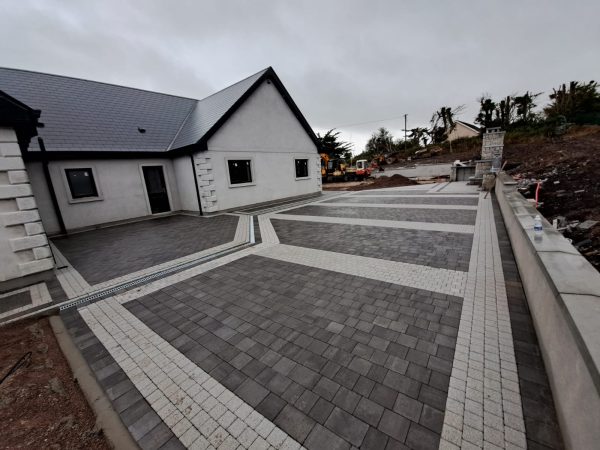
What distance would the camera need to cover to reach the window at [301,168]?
51.5 ft

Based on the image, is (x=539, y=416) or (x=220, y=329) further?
(x=220, y=329)

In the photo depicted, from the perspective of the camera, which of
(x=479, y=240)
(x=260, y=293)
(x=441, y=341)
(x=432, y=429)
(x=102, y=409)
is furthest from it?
(x=479, y=240)

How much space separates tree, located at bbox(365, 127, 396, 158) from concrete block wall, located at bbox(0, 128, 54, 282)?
158 ft

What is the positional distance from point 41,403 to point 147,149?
1128cm

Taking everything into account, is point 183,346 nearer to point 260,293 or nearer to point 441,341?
point 260,293

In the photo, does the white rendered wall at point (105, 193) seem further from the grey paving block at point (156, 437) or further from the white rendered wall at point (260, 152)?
the grey paving block at point (156, 437)

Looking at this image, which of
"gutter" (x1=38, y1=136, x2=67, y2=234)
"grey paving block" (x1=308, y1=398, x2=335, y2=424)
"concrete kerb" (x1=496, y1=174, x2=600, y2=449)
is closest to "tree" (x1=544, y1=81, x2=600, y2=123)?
"concrete kerb" (x1=496, y1=174, x2=600, y2=449)

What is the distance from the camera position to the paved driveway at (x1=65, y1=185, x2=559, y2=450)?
1929 millimetres

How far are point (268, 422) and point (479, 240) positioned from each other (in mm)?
6076

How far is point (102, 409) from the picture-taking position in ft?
7.27

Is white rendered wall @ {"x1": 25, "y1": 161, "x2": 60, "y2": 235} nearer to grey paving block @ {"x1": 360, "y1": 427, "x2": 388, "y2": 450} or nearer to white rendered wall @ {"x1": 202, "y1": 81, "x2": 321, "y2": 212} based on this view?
white rendered wall @ {"x1": 202, "y1": 81, "x2": 321, "y2": 212}

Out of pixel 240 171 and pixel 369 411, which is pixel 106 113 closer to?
pixel 240 171

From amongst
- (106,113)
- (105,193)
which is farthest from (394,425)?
(106,113)

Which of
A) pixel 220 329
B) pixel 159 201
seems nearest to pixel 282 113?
pixel 159 201
